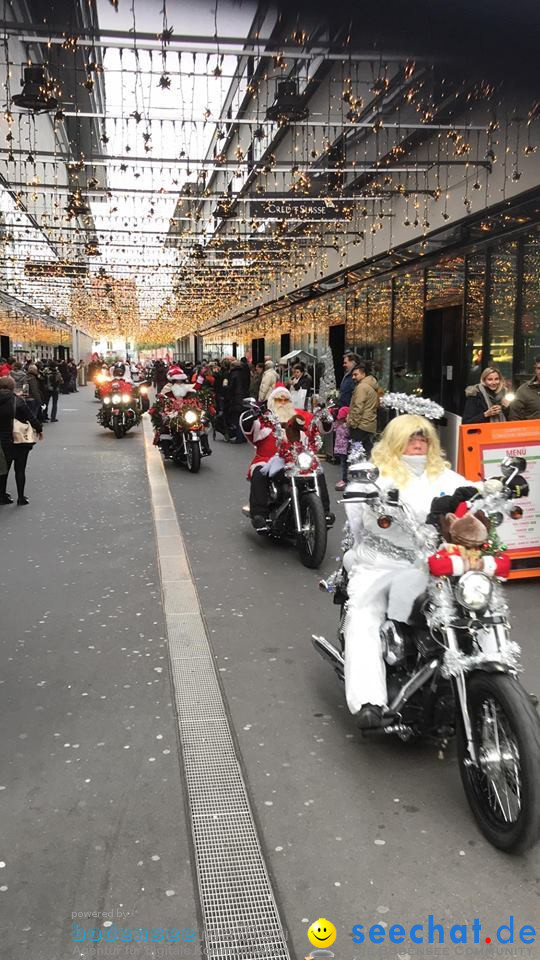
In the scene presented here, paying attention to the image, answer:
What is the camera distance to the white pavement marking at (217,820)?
2643mm

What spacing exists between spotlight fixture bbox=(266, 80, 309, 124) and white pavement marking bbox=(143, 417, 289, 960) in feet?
25.6

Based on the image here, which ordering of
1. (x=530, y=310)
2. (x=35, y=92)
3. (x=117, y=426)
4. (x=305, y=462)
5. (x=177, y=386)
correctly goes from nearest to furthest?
(x=305, y=462) < (x=35, y=92) < (x=530, y=310) < (x=177, y=386) < (x=117, y=426)

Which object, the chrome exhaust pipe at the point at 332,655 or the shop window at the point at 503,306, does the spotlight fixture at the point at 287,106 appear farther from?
the chrome exhaust pipe at the point at 332,655

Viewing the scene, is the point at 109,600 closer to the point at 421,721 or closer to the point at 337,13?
the point at 421,721

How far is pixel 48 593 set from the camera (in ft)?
21.3

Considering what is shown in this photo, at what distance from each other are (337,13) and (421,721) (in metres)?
7.25

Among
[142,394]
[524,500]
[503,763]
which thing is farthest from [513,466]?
[142,394]

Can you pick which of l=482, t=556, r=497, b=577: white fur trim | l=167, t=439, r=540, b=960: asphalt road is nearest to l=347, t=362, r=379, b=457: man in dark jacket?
l=167, t=439, r=540, b=960: asphalt road

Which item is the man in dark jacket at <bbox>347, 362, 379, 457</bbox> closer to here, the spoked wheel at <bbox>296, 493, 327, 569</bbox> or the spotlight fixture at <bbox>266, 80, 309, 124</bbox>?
the spotlight fixture at <bbox>266, 80, 309, 124</bbox>

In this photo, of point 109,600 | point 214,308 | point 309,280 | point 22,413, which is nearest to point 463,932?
point 109,600

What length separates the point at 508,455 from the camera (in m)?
Result: 7.02

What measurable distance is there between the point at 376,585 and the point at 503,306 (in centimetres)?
1009

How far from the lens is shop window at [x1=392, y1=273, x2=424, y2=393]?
17.2 m

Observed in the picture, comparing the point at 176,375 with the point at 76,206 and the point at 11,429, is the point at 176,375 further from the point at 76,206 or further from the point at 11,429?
the point at 11,429
